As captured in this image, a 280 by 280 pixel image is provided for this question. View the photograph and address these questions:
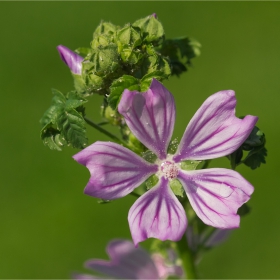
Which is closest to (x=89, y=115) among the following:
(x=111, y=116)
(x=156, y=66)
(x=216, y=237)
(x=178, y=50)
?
(x=216, y=237)

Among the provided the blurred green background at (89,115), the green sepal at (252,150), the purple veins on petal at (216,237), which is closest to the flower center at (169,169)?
the green sepal at (252,150)

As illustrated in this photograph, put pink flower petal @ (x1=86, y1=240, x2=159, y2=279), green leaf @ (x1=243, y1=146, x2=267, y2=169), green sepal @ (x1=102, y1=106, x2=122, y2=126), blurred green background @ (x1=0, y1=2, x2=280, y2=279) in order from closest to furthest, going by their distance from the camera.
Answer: green leaf @ (x1=243, y1=146, x2=267, y2=169) < green sepal @ (x1=102, y1=106, x2=122, y2=126) < pink flower petal @ (x1=86, y1=240, x2=159, y2=279) < blurred green background @ (x1=0, y1=2, x2=280, y2=279)

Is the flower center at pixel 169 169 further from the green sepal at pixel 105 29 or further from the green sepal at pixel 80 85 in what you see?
the green sepal at pixel 105 29

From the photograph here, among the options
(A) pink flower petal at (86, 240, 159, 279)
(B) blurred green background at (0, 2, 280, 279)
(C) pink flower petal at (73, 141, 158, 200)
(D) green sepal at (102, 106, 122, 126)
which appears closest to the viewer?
(C) pink flower petal at (73, 141, 158, 200)

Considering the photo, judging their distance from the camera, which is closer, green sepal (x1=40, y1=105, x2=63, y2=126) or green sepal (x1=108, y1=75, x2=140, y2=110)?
green sepal (x1=108, y1=75, x2=140, y2=110)

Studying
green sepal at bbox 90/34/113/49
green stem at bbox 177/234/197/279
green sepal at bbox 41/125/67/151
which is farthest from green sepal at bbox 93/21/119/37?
green stem at bbox 177/234/197/279

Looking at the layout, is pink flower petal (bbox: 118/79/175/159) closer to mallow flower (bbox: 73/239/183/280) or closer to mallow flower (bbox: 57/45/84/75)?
mallow flower (bbox: 57/45/84/75)

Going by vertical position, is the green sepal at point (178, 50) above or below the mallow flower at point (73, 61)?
above

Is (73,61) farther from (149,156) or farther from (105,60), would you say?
(149,156)
